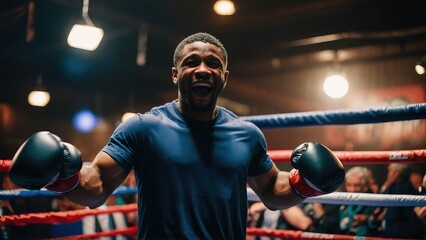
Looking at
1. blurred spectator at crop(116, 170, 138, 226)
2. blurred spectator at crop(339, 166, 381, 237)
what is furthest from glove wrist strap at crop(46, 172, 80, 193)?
blurred spectator at crop(116, 170, 138, 226)

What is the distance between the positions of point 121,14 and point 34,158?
517 cm

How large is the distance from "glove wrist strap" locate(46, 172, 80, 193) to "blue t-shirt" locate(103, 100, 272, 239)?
0.44 feet

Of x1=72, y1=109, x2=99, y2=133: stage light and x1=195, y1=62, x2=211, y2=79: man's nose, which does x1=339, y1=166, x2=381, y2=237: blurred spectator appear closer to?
x1=195, y1=62, x2=211, y2=79: man's nose

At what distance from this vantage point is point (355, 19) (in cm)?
595

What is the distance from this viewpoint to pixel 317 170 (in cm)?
130

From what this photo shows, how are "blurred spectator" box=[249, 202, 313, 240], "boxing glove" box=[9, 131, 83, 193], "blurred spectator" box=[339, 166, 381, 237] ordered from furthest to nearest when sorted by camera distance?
"blurred spectator" box=[249, 202, 313, 240]
"blurred spectator" box=[339, 166, 381, 237]
"boxing glove" box=[9, 131, 83, 193]

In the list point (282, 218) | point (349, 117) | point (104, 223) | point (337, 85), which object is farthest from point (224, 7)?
point (349, 117)

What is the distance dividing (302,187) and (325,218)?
1617mm

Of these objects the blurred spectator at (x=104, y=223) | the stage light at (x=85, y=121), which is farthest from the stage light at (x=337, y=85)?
the stage light at (x=85, y=121)

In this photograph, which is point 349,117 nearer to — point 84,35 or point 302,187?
point 302,187

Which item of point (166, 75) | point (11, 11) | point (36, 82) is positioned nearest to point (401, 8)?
point (166, 75)

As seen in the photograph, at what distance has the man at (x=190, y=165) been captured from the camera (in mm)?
1283

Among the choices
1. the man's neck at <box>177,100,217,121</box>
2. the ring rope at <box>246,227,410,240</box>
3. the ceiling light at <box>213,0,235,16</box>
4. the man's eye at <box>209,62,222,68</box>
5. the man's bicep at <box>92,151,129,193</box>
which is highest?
the ceiling light at <box>213,0,235,16</box>

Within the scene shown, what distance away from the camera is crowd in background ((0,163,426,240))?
2.06m
